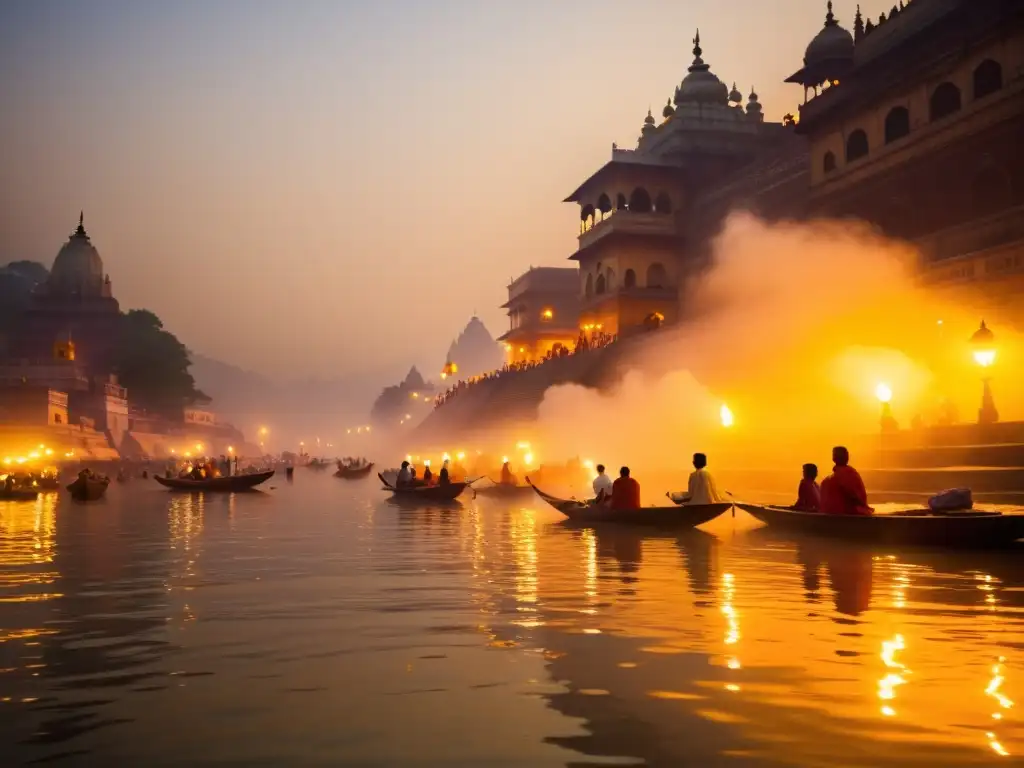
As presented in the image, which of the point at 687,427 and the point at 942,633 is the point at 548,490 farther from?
the point at 942,633

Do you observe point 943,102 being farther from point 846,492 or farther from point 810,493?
point 846,492

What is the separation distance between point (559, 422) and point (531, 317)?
111 ft

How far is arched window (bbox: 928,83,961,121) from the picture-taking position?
1329 inches

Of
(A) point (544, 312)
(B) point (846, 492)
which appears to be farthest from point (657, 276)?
(B) point (846, 492)

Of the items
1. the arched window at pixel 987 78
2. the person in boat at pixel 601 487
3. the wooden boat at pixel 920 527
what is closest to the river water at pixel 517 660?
the wooden boat at pixel 920 527

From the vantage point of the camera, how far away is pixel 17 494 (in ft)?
116

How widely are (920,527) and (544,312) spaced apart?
65.2 metres

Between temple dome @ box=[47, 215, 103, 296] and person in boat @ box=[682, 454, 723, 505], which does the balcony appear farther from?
temple dome @ box=[47, 215, 103, 296]

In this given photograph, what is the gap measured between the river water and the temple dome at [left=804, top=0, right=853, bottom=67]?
47.2 meters

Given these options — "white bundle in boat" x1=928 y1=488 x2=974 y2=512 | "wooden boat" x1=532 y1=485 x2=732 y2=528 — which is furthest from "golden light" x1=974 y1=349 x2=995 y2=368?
"white bundle in boat" x1=928 y1=488 x2=974 y2=512

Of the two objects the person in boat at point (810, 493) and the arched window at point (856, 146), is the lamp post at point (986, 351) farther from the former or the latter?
the arched window at point (856, 146)

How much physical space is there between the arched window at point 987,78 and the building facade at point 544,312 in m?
45.6

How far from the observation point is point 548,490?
33.6 m

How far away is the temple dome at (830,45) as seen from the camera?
177 ft
